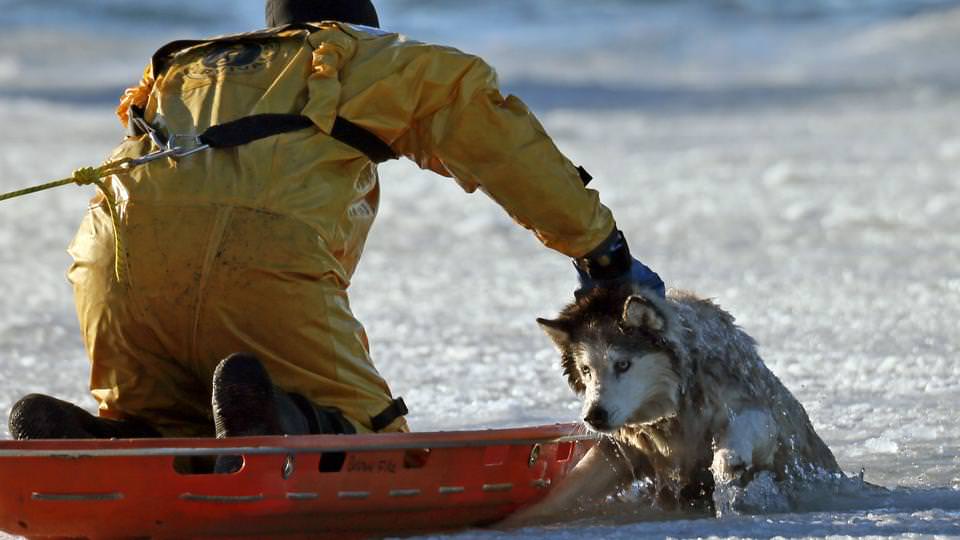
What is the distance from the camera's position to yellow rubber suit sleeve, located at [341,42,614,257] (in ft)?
12.1

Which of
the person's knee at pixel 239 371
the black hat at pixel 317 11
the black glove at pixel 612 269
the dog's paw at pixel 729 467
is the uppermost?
the black hat at pixel 317 11

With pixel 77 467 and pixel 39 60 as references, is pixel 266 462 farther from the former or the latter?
pixel 39 60

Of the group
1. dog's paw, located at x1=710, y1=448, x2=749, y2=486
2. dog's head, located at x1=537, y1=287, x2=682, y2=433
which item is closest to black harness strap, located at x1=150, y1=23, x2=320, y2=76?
dog's head, located at x1=537, y1=287, x2=682, y2=433

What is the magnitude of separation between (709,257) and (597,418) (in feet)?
16.8

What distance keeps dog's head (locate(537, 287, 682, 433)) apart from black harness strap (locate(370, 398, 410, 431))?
1.40 feet

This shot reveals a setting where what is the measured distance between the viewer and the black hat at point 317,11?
4.01m

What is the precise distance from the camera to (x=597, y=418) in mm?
3922

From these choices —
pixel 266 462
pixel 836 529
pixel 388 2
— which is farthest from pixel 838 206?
pixel 388 2

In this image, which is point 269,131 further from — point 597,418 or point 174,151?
point 597,418

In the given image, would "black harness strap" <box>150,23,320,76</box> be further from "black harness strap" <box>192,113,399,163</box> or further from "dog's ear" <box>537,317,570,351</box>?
"dog's ear" <box>537,317,570,351</box>

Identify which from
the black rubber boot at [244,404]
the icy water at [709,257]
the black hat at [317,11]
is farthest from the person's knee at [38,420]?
the black hat at [317,11]

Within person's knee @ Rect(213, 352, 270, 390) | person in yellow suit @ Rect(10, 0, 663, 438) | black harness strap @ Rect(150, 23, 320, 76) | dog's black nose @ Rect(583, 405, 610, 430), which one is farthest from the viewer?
dog's black nose @ Rect(583, 405, 610, 430)

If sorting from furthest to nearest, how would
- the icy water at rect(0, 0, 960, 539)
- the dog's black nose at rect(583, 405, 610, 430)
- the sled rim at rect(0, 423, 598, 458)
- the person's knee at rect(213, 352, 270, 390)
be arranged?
the icy water at rect(0, 0, 960, 539) → the dog's black nose at rect(583, 405, 610, 430) → the person's knee at rect(213, 352, 270, 390) → the sled rim at rect(0, 423, 598, 458)

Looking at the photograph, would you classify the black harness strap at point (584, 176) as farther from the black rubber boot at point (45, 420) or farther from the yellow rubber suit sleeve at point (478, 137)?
the black rubber boot at point (45, 420)
